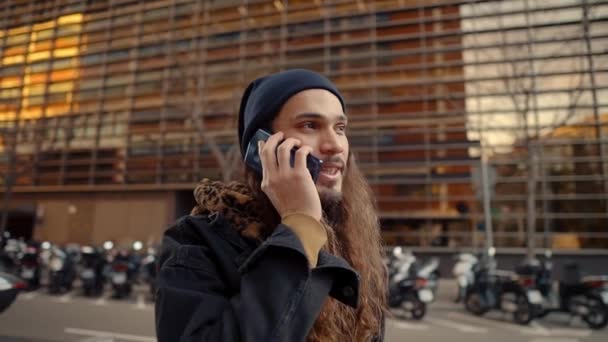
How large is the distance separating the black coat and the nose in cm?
33

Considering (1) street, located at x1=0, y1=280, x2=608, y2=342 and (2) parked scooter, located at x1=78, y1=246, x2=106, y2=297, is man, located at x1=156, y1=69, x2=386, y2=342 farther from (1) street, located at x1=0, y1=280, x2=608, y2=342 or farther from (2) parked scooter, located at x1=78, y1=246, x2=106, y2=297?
(2) parked scooter, located at x1=78, y1=246, x2=106, y2=297

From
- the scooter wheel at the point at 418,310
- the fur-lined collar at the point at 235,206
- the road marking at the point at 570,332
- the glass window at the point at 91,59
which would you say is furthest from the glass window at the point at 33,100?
the fur-lined collar at the point at 235,206

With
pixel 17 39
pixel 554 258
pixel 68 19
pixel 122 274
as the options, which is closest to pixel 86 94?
pixel 68 19

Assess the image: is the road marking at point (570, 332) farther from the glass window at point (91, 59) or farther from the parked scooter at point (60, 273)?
the glass window at point (91, 59)

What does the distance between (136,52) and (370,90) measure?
14257mm

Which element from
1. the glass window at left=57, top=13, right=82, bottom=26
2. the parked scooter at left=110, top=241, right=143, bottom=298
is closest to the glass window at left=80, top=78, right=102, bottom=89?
the glass window at left=57, top=13, right=82, bottom=26

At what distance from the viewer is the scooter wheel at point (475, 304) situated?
24.0ft

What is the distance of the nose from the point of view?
1.08 metres

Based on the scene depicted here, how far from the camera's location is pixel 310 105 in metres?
1.10

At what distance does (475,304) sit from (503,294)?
2.42 ft

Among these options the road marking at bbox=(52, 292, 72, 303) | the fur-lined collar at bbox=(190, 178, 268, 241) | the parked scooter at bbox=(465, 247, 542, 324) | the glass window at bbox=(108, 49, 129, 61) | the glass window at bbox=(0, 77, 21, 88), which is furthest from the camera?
the glass window at bbox=(0, 77, 21, 88)

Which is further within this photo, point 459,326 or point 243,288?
point 459,326

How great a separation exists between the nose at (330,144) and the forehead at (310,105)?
0.17ft

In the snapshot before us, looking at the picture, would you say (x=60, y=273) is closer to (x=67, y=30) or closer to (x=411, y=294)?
(x=411, y=294)
